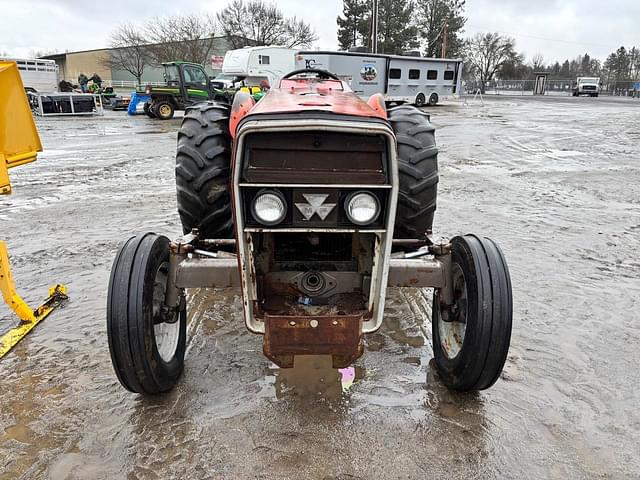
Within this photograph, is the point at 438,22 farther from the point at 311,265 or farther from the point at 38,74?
the point at 311,265

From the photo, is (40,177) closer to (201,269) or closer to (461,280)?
(201,269)

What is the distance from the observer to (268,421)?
2.66 m

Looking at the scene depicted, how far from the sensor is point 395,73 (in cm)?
2722

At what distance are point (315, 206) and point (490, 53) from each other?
7164 cm

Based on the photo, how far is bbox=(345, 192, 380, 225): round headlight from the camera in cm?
230

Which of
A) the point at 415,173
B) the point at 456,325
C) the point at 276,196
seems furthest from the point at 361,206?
the point at 415,173

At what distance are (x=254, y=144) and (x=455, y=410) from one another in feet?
5.88

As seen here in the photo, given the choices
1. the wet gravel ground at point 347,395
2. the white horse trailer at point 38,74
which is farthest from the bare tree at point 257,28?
the wet gravel ground at point 347,395

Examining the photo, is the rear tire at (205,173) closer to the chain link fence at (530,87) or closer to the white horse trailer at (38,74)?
the white horse trailer at (38,74)

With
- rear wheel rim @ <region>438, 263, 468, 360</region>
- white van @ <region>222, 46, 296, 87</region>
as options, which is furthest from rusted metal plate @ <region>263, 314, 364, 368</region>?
white van @ <region>222, 46, 296, 87</region>

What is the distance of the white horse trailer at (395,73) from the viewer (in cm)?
2470

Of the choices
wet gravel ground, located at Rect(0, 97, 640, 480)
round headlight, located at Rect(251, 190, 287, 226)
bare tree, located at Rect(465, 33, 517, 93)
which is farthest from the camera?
bare tree, located at Rect(465, 33, 517, 93)

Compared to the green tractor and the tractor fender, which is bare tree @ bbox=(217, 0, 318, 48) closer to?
the green tractor

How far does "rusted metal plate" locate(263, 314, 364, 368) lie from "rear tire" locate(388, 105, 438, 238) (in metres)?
1.40
